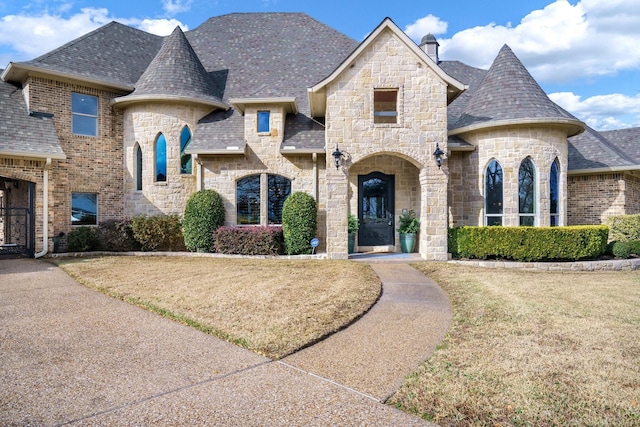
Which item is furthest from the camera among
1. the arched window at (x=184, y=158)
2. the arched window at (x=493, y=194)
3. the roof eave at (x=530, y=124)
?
the arched window at (x=184, y=158)

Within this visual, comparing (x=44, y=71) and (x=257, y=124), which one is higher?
(x=44, y=71)

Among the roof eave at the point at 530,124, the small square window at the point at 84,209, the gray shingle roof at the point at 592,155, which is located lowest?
the small square window at the point at 84,209

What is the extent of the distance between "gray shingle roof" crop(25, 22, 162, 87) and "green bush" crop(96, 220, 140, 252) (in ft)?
17.8

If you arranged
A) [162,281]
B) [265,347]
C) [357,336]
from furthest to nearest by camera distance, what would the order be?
1. [162,281]
2. [357,336]
3. [265,347]

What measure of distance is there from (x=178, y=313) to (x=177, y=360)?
1746 mm

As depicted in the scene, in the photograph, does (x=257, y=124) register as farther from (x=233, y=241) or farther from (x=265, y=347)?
(x=265, y=347)

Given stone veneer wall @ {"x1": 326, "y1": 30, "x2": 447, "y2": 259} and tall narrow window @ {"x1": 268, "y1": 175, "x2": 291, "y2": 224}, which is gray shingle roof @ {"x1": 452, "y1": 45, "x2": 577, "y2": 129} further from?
tall narrow window @ {"x1": 268, "y1": 175, "x2": 291, "y2": 224}

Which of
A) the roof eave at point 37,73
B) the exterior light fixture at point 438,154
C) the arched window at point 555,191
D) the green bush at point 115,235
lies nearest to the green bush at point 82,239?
the green bush at point 115,235

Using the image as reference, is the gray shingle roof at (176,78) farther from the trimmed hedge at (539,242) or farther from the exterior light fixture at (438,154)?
the trimmed hedge at (539,242)

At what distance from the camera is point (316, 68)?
55.3 feet

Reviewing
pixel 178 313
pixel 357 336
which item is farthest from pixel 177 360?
pixel 357 336

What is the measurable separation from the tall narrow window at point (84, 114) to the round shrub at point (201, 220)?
16.3ft

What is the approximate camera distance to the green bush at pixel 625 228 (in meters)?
12.7

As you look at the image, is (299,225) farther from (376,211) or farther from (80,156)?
(80,156)
